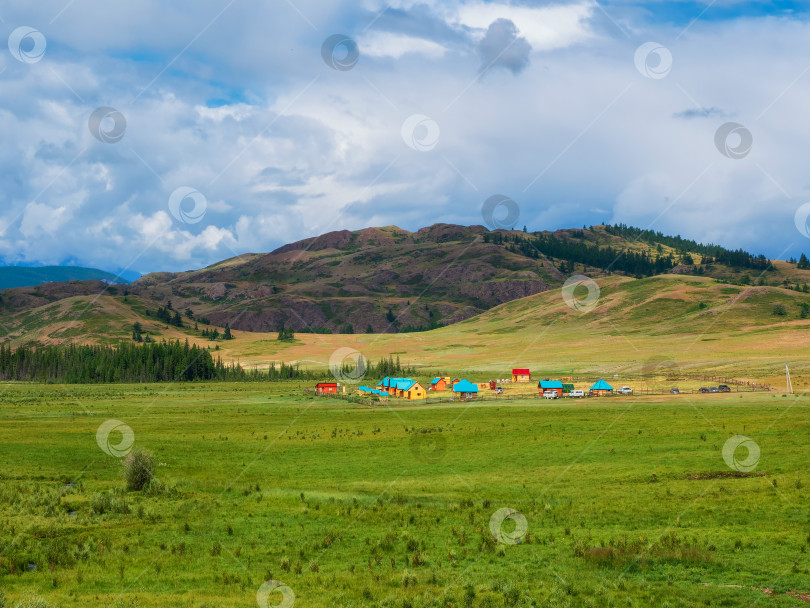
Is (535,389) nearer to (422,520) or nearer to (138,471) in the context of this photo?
(138,471)

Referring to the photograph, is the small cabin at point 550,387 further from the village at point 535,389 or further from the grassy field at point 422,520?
the grassy field at point 422,520

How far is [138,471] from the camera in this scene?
3862cm

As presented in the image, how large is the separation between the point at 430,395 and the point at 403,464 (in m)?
77.2

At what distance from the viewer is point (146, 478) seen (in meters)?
38.8

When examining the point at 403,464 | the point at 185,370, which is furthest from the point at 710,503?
the point at 185,370

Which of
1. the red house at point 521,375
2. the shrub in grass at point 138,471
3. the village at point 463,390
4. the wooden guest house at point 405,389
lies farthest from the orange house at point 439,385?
the shrub in grass at point 138,471

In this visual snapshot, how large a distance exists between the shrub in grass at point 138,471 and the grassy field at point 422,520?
1.55 meters

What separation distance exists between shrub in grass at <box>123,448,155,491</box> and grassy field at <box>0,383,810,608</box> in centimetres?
155

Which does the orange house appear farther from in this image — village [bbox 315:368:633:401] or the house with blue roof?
the house with blue roof

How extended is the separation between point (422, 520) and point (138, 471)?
18.8 metres

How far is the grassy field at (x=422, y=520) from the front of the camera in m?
22.0

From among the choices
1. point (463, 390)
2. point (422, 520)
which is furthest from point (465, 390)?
point (422, 520)

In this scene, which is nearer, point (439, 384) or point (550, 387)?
point (550, 387)

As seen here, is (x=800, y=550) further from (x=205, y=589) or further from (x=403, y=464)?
(x=403, y=464)
